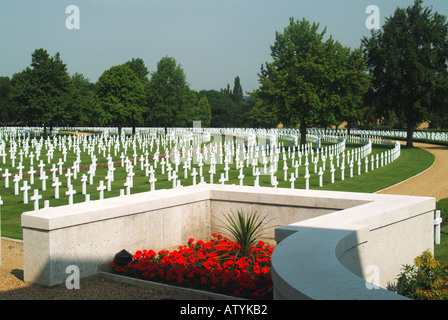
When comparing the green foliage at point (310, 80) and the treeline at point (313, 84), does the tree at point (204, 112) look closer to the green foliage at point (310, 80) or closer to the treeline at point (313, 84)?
the treeline at point (313, 84)

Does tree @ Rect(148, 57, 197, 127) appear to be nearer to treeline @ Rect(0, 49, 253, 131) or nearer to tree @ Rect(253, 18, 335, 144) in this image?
treeline @ Rect(0, 49, 253, 131)

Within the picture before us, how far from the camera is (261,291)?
6.83 m

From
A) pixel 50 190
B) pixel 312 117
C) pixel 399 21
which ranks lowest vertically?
pixel 50 190

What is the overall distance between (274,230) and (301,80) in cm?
3239

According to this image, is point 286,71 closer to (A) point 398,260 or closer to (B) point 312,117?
(B) point 312,117

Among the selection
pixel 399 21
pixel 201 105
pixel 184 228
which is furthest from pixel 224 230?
pixel 201 105

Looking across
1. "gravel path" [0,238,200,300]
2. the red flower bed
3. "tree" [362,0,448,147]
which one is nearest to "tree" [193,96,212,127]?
"tree" [362,0,448,147]

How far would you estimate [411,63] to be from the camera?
49.8 meters

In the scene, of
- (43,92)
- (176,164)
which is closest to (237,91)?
(43,92)

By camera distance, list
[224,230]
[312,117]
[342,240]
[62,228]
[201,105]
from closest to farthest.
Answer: [342,240] < [62,228] < [224,230] < [312,117] < [201,105]

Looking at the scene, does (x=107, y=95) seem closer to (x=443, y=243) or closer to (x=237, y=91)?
(x=443, y=243)

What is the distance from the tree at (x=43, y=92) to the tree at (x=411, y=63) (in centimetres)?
3320

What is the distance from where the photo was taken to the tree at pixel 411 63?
163 feet

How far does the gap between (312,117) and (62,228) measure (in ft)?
113
